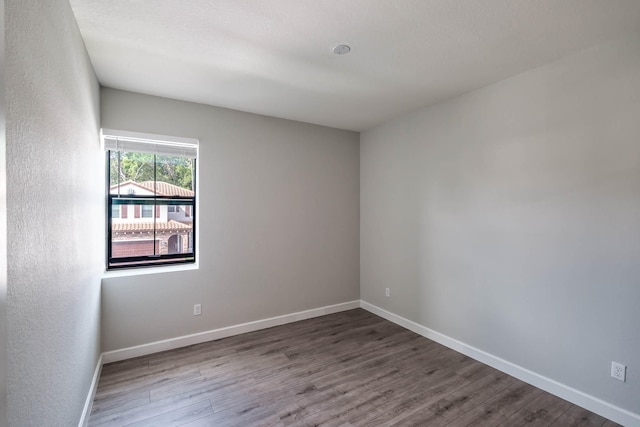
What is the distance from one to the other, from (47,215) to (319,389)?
2.17m

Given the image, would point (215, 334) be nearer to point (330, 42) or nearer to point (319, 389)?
point (319, 389)

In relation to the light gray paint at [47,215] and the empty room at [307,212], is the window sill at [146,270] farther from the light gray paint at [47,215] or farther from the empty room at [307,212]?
the light gray paint at [47,215]

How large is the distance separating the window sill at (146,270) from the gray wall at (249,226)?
0.05 meters

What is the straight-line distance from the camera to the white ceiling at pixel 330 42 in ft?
5.69

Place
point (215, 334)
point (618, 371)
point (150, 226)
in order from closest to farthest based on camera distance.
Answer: point (618, 371), point (150, 226), point (215, 334)

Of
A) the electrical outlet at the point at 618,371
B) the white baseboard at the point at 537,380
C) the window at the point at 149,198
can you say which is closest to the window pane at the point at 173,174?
the window at the point at 149,198

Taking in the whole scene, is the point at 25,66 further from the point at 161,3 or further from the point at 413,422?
the point at 413,422

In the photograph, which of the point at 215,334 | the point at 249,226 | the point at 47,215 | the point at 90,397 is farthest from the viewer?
the point at 249,226

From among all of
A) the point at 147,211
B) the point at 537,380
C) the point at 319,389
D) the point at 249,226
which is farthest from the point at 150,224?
the point at 537,380

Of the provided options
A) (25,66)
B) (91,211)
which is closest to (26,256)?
(25,66)

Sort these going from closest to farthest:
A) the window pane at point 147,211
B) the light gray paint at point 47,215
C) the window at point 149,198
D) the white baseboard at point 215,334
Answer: the light gray paint at point 47,215 → the white baseboard at point 215,334 → the window at point 149,198 → the window pane at point 147,211

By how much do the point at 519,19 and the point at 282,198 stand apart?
278 centimetres

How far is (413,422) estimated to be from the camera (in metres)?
2.03

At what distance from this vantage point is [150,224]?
3158mm
